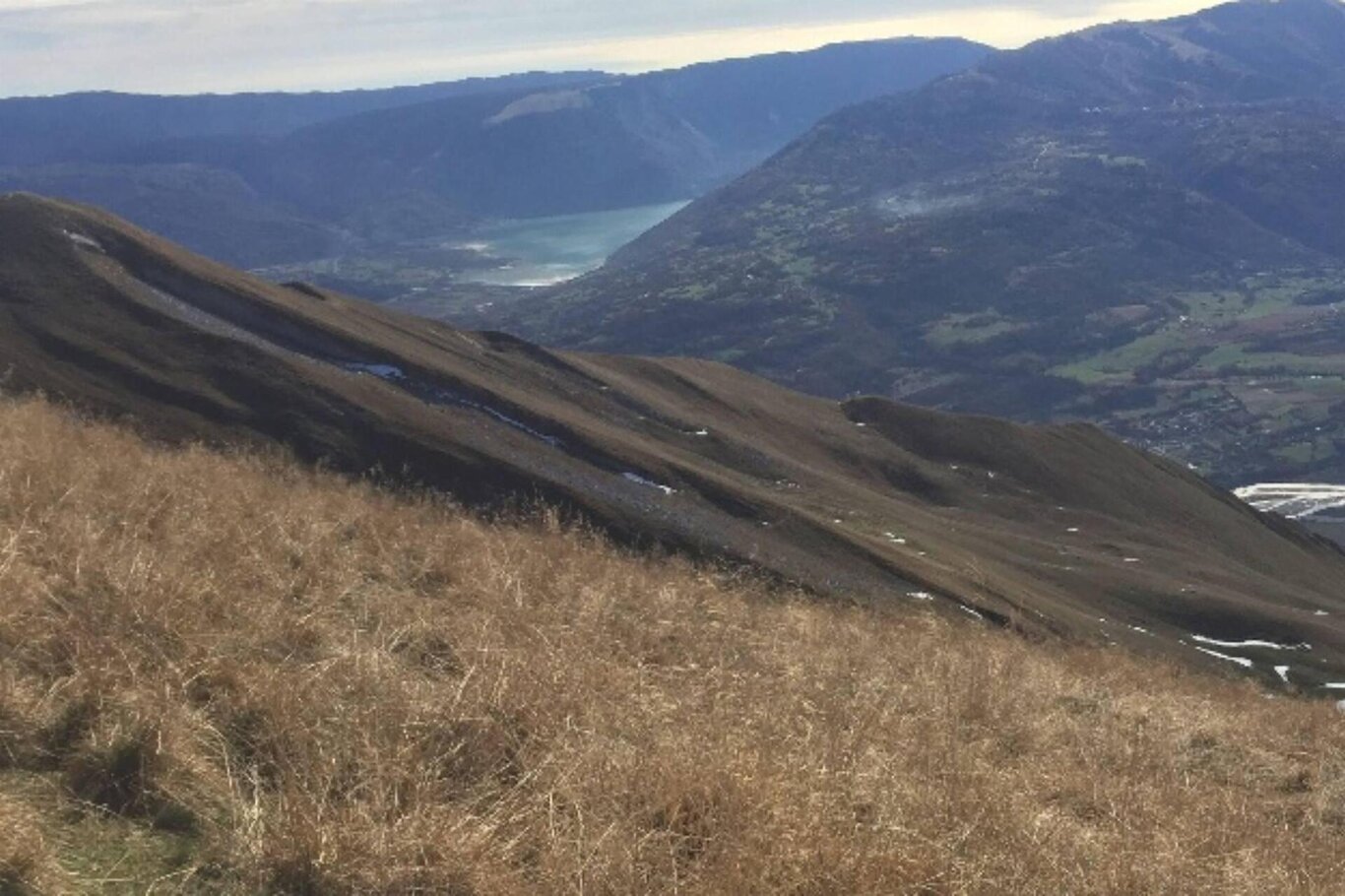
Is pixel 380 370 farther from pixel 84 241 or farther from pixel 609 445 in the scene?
pixel 84 241

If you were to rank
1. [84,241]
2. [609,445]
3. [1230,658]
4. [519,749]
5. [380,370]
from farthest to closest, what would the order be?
[1230,658] < [84,241] < [380,370] < [609,445] < [519,749]

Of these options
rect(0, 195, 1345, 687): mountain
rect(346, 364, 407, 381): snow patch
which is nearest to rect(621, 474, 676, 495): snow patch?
rect(0, 195, 1345, 687): mountain

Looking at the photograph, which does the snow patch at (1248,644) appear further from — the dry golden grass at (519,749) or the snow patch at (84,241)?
the snow patch at (84,241)

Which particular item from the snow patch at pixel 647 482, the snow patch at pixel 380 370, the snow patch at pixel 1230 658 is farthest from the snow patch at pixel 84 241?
the snow patch at pixel 1230 658

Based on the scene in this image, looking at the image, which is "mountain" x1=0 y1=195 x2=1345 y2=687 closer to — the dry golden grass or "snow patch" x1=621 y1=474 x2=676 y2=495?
"snow patch" x1=621 y1=474 x2=676 y2=495

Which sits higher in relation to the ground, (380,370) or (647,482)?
(380,370)

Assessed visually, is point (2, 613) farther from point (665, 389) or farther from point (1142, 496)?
point (1142, 496)

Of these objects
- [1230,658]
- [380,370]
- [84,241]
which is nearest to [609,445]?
[380,370]
